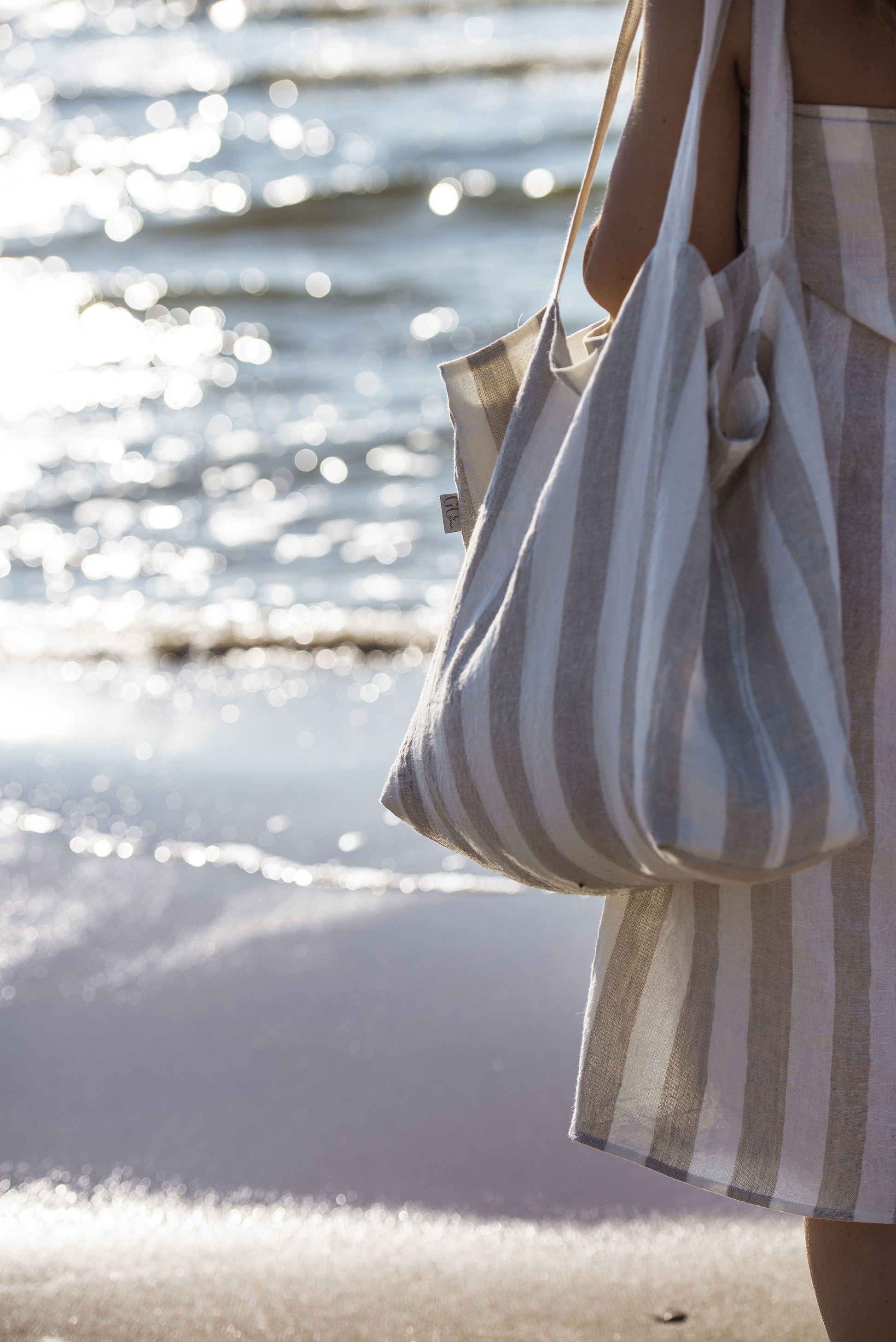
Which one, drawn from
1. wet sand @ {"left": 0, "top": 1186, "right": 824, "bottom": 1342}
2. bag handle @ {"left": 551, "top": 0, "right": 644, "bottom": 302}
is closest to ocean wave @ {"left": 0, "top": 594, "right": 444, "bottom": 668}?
wet sand @ {"left": 0, "top": 1186, "right": 824, "bottom": 1342}

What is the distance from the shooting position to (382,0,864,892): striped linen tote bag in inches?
36.3

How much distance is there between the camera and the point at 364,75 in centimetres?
1373

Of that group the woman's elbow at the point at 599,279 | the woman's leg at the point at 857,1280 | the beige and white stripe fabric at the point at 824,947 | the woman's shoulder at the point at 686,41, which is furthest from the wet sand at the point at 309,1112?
the woman's shoulder at the point at 686,41

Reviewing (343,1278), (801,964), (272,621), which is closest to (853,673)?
(801,964)

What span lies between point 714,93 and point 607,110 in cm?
18

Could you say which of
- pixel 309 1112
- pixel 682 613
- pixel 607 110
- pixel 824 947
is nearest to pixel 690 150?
pixel 607 110

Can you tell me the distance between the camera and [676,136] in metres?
1.07

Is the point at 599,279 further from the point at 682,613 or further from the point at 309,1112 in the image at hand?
the point at 309,1112

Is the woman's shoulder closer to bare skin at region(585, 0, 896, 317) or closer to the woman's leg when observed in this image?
bare skin at region(585, 0, 896, 317)

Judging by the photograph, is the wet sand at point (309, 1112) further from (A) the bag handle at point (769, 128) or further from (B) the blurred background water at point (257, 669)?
(A) the bag handle at point (769, 128)

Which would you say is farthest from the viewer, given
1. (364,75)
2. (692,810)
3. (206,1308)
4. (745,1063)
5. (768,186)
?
(364,75)

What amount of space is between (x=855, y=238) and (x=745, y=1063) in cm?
65

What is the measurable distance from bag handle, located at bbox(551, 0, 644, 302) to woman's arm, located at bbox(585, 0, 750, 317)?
69 mm

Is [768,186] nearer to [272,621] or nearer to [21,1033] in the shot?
[21,1033]
